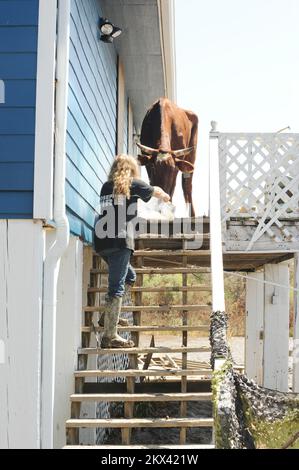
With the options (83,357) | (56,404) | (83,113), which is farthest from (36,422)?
(83,113)

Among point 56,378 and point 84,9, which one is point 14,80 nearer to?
point 84,9

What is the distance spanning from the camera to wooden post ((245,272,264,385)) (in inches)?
405

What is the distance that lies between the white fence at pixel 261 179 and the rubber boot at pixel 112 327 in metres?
2.33

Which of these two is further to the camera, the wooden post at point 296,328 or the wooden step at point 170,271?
the wooden post at point 296,328

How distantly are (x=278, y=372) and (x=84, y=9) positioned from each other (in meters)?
5.46

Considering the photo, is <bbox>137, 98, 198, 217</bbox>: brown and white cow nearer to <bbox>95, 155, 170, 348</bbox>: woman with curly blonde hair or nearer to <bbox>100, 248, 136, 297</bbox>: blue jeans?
<bbox>95, 155, 170, 348</bbox>: woman with curly blonde hair

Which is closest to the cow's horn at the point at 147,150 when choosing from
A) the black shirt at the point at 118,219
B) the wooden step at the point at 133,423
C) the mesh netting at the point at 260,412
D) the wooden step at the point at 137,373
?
the black shirt at the point at 118,219

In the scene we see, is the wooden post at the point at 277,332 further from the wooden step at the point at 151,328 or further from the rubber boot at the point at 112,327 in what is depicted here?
the rubber boot at the point at 112,327

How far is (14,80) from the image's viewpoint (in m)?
4.53

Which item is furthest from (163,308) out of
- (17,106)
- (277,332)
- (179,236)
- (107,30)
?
(107,30)

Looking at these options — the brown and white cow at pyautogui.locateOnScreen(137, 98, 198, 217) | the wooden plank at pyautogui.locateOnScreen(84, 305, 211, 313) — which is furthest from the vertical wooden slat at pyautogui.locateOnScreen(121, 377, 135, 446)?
the brown and white cow at pyautogui.locateOnScreen(137, 98, 198, 217)

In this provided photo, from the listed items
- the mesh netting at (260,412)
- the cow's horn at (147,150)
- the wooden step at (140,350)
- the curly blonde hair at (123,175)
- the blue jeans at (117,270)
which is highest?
the cow's horn at (147,150)

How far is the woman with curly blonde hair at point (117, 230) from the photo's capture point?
5281mm

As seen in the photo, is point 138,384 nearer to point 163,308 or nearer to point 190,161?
point 163,308
